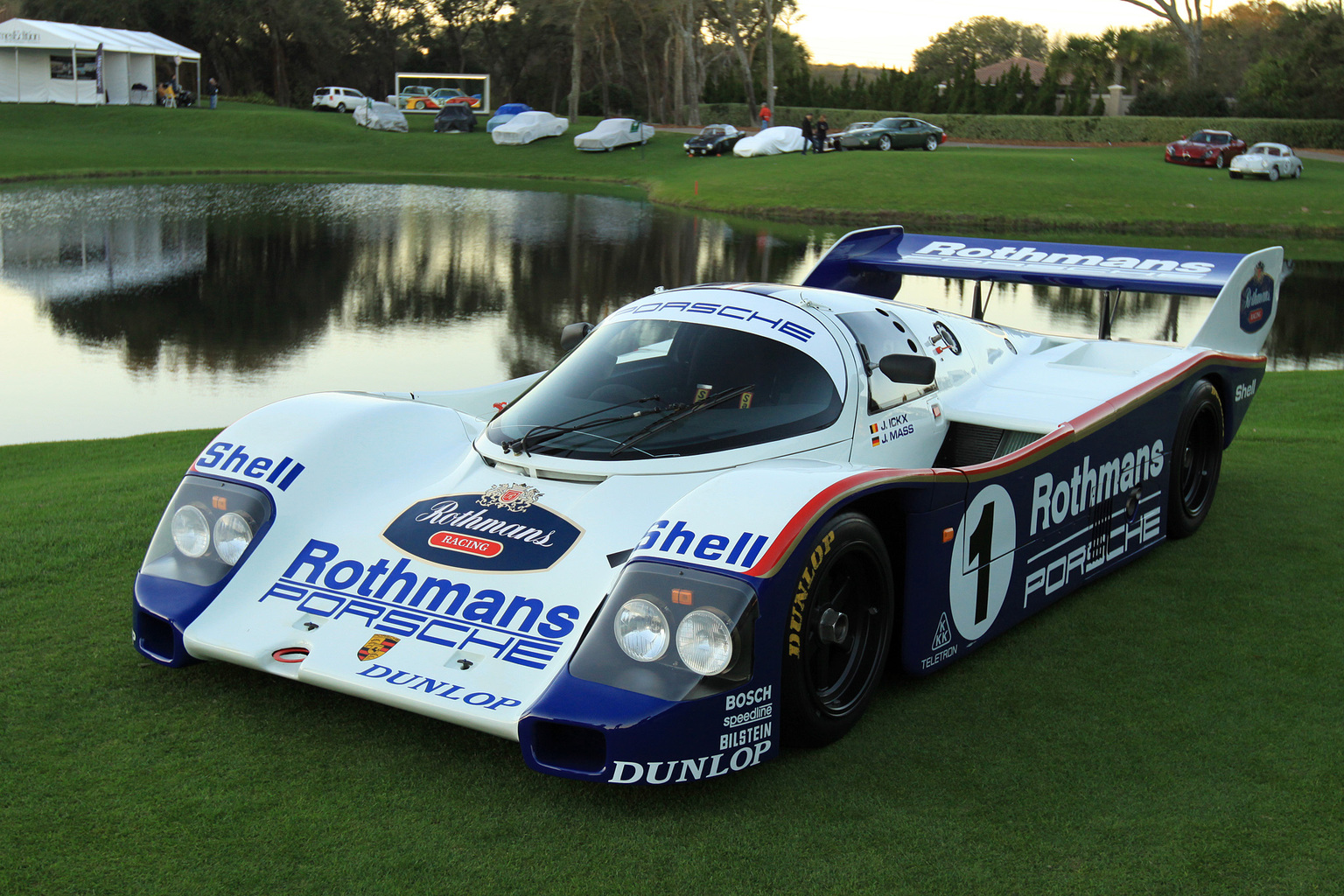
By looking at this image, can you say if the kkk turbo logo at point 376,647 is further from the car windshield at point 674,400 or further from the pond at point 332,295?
the pond at point 332,295

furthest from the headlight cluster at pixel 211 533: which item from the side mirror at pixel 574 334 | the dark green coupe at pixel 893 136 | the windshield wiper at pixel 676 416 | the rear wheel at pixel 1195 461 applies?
the dark green coupe at pixel 893 136

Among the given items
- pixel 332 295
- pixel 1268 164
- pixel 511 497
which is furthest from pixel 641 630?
pixel 1268 164

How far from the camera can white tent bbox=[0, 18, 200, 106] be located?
50.8 m

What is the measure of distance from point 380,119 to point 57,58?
1473 centimetres

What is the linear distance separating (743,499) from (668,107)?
7124cm

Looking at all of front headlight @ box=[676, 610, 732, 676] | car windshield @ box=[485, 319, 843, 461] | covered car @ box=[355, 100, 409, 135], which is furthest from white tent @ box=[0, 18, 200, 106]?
front headlight @ box=[676, 610, 732, 676]

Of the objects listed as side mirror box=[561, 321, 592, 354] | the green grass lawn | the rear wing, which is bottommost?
the green grass lawn

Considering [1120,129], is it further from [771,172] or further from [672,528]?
[672,528]

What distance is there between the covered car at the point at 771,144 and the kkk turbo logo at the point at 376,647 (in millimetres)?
39160

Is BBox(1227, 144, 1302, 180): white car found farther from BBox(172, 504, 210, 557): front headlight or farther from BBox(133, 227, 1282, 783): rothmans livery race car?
BBox(172, 504, 210, 557): front headlight

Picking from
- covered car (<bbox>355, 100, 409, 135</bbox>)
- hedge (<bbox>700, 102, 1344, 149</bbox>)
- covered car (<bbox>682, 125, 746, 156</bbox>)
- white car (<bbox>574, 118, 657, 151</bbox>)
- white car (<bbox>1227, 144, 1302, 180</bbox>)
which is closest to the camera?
white car (<bbox>1227, 144, 1302, 180</bbox>)

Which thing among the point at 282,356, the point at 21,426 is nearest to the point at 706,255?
the point at 282,356

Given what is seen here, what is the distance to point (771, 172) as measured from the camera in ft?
119

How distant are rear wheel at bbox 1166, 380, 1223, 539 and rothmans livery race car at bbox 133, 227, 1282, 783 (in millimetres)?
170
